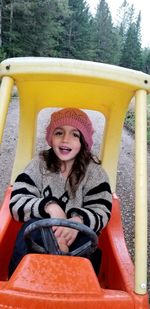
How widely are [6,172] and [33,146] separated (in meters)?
2.59

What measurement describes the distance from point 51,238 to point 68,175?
23.1 inches

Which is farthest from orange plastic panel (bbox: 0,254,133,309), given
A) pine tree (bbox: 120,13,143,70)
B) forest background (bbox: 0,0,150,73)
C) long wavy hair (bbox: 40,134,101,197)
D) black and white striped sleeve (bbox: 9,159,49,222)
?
pine tree (bbox: 120,13,143,70)

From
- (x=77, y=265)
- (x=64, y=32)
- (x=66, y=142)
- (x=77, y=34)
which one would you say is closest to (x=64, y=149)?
(x=66, y=142)

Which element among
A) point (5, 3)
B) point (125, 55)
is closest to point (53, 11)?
point (5, 3)

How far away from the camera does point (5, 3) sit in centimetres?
2433

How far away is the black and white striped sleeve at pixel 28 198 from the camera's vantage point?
2.08 m

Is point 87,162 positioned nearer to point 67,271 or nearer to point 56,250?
point 56,250

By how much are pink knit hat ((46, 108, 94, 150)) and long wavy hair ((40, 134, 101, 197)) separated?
0.13 feet

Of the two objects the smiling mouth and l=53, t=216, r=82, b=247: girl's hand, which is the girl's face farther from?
l=53, t=216, r=82, b=247: girl's hand

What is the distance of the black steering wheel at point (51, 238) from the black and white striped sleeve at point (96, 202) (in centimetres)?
21

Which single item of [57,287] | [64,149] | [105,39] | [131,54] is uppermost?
[105,39]

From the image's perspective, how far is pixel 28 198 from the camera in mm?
2158

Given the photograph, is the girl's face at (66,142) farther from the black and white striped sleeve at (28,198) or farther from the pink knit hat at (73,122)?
the black and white striped sleeve at (28,198)

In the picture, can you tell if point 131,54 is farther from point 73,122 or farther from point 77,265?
point 77,265
